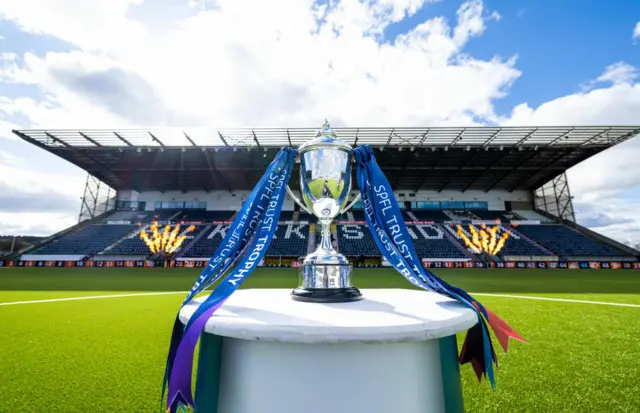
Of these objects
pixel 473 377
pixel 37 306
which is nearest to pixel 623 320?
pixel 473 377

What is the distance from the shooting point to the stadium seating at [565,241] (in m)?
22.0

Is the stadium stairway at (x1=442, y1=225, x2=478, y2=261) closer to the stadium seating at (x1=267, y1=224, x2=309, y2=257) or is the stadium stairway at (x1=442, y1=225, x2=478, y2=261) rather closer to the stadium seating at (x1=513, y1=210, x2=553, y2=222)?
the stadium seating at (x1=513, y1=210, x2=553, y2=222)

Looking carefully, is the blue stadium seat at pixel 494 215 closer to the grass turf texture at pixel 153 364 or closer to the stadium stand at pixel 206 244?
the stadium stand at pixel 206 244

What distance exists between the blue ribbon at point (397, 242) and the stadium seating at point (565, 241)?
91.1 feet

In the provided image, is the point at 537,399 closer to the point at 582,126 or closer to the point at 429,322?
the point at 429,322

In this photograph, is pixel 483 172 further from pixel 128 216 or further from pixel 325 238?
pixel 128 216

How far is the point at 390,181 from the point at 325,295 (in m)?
26.0

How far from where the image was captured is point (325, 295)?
120cm

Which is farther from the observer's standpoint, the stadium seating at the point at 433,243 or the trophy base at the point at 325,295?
the stadium seating at the point at 433,243

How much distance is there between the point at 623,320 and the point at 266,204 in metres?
6.01

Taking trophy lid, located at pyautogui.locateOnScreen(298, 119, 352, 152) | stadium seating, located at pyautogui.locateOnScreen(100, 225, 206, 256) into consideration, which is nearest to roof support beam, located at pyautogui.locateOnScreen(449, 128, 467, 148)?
trophy lid, located at pyautogui.locateOnScreen(298, 119, 352, 152)

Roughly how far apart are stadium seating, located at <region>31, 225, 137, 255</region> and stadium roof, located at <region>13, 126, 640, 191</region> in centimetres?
514

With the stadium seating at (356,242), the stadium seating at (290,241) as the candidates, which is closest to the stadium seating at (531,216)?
the stadium seating at (356,242)

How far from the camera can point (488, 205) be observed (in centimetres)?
2928
